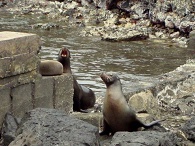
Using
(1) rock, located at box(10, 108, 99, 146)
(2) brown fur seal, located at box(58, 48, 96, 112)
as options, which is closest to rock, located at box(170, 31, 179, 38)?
(2) brown fur seal, located at box(58, 48, 96, 112)

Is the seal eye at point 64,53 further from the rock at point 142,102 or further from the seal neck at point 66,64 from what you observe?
the rock at point 142,102

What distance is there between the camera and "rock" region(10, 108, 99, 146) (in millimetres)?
5301

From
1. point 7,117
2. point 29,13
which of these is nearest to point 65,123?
point 7,117

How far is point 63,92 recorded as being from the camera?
26.5 feet

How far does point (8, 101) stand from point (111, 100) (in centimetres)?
156

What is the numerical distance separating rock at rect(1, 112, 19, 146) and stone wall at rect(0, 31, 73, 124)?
3.5 inches

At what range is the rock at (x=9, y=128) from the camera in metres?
6.43

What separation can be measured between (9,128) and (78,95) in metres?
3.00

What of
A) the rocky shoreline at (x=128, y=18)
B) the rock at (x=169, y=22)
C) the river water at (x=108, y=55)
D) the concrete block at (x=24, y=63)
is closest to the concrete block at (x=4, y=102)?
the concrete block at (x=24, y=63)

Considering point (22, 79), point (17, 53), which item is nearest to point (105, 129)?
point (22, 79)

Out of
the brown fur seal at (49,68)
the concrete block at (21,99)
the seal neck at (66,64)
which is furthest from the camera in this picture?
the seal neck at (66,64)

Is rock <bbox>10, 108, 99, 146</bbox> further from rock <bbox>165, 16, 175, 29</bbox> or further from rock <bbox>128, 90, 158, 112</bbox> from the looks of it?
rock <bbox>165, 16, 175, 29</bbox>

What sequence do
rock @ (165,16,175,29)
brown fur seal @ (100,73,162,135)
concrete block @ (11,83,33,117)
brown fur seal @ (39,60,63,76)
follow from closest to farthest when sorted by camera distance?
1. concrete block @ (11,83,33,117)
2. brown fur seal @ (100,73,162,135)
3. brown fur seal @ (39,60,63,76)
4. rock @ (165,16,175,29)

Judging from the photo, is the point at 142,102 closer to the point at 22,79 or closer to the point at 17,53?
the point at 22,79
